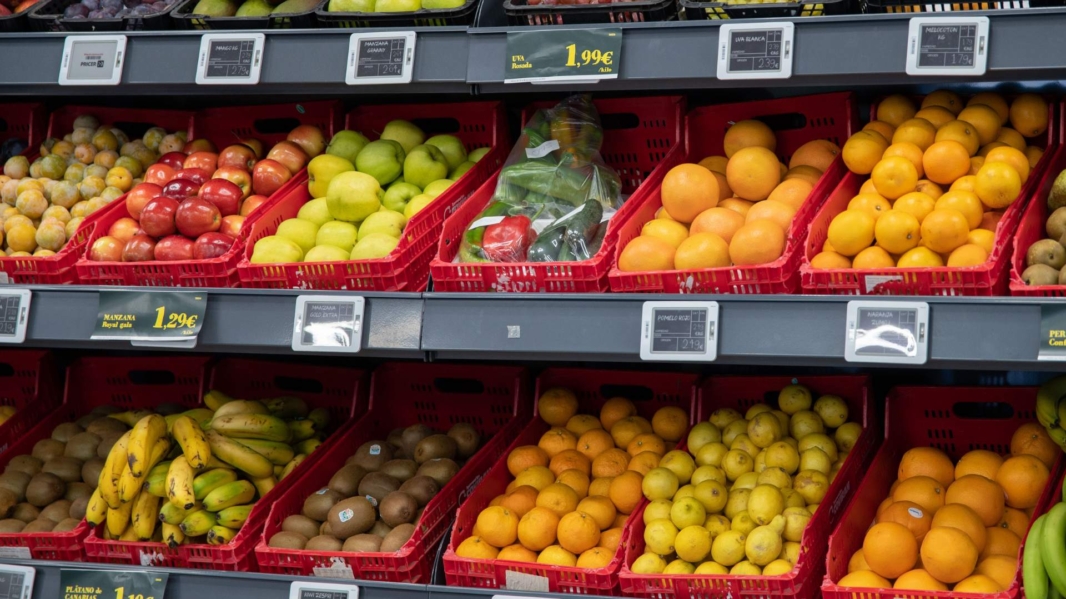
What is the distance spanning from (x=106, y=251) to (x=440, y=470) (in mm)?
788

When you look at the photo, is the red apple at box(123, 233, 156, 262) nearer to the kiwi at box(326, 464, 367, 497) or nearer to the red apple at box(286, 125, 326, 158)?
the red apple at box(286, 125, 326, 158)

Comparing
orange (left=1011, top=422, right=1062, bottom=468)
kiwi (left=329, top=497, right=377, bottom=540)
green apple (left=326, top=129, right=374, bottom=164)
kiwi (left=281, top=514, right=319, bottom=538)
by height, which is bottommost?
kiwi (left=281, top=514, right=319, bottom=538)

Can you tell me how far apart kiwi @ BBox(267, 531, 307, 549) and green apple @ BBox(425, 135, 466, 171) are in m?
0.82

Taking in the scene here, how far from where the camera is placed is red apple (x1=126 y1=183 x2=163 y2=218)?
8.21ft

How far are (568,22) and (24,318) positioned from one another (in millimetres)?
1107

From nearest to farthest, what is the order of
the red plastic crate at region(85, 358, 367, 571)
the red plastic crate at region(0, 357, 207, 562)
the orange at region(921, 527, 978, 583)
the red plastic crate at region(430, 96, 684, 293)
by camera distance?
the orange at region(921, 527, 978, 583)
the red plastic crate at region(430, 96, 684, 293)
the red plastic crate at region(85, 358, 367, 571)
the red plastic crate at region(0, 357, 207, 562)

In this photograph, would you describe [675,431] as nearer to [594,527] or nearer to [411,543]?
[594,527]

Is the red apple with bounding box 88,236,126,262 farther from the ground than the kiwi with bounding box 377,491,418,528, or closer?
farther from the ground

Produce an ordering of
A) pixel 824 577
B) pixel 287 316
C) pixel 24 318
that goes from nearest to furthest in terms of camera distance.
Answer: pixel 824 577
pixel 287 316
pixel 24 318

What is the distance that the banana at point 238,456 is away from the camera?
93.6 inches

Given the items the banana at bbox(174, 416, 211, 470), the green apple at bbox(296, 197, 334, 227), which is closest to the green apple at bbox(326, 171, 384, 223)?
the green apple at bbox(296, 197, 334, 227)

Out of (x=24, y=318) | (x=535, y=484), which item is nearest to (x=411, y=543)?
(x=535, y=484)

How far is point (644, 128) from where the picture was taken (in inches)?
96.7

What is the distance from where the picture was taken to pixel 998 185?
75.0 inches
